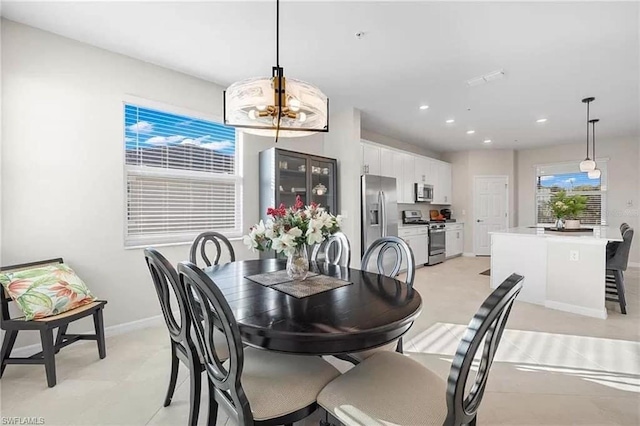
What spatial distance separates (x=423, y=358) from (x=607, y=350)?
63.8 inches

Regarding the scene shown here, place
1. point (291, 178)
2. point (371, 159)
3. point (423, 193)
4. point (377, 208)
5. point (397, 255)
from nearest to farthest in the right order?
point (397, 255)
point (291, 178)
point (377, 208)
point (371, 159)
point (423, 193)

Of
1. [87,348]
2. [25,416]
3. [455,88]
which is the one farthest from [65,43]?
[455,88]

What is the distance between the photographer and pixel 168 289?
5.12ft

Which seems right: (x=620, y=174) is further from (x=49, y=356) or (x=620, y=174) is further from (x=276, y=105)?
(x=49, y=356)

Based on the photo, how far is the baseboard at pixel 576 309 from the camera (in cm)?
332

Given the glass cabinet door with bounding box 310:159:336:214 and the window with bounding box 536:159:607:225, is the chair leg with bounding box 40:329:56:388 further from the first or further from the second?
the window with bounding box 536:159:607:225

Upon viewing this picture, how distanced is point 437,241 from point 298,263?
17.4 feet

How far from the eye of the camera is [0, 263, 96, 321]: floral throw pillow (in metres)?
2.08

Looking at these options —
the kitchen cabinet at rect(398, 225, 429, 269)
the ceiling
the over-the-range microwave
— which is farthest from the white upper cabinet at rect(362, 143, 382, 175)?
the over-the-range microwave

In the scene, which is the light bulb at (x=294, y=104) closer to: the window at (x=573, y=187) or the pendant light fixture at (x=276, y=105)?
the pendant light fixture at (x=276, y=105)

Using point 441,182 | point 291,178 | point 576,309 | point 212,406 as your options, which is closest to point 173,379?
point 212,406

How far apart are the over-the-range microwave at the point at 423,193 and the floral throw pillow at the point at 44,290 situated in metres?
5.91

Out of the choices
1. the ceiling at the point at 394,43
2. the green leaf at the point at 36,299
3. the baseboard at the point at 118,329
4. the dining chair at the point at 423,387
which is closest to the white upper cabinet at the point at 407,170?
the ceiling at the point at 394,43

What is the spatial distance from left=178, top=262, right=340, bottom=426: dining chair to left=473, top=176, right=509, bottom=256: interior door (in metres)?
7.31
